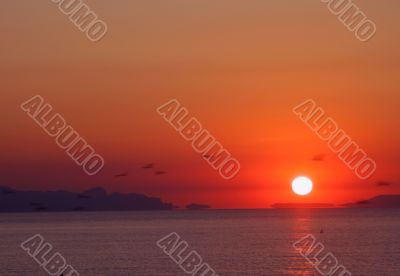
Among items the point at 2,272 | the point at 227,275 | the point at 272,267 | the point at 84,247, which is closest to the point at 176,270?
the point at 227,275

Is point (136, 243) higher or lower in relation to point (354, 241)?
lower

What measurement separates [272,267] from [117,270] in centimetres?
2545

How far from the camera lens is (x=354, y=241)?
616ft

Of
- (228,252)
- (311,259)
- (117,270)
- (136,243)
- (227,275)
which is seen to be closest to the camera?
(227,275)

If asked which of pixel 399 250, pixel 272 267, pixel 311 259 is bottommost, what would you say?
pixel 272 267

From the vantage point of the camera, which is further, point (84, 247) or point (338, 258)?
point (84, 247)

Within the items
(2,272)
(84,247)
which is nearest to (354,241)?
(84,247)

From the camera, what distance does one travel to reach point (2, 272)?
383ft

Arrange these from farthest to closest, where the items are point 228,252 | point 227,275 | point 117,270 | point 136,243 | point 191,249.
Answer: point 136,243
point 191,249
point 228,252
point 117,270
point 227,275

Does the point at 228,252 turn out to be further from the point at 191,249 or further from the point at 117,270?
the point at 117,270

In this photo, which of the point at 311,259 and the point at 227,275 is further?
the point at 311,259

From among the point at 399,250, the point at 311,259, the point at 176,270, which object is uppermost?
the point at 399,250

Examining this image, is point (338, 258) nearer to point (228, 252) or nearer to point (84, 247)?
point (228, 252)

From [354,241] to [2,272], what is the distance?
101 metres
